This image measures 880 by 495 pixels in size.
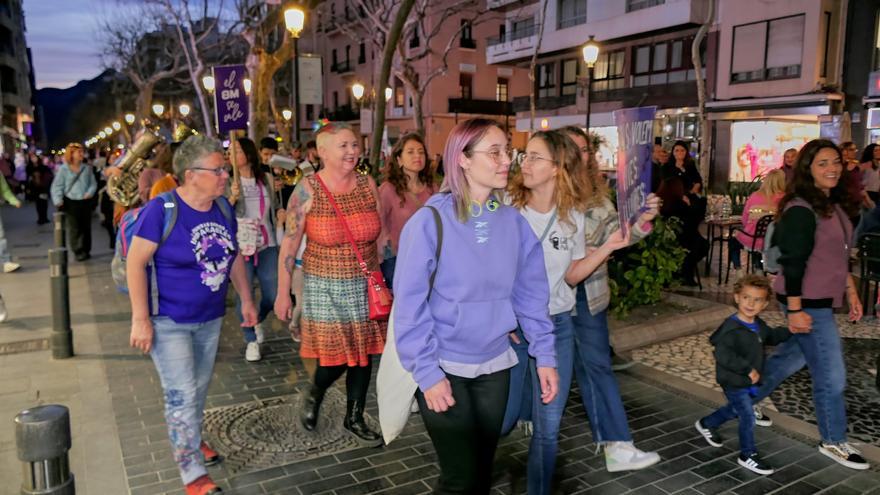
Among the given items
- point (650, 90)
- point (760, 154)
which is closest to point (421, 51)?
point (650, 90)

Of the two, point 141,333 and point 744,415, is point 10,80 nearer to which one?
point 141,333

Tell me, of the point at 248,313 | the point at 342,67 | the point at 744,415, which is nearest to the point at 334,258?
the point at 248,313

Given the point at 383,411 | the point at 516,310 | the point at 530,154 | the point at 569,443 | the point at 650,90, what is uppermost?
the point at 650,90

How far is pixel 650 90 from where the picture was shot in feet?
99.8

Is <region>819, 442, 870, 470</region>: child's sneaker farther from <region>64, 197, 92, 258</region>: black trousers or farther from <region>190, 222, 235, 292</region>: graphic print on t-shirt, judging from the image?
<region>64, 197, 92, 258</region>: black trousers

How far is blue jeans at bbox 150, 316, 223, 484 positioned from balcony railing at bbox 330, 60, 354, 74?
168 ft

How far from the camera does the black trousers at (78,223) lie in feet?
41.2

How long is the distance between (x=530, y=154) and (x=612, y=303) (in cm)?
413

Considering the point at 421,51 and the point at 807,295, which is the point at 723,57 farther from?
the point at 807,295

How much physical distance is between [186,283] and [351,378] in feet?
4.62

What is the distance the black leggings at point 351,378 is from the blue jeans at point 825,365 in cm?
282

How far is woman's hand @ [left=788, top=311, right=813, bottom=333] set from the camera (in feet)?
13.6

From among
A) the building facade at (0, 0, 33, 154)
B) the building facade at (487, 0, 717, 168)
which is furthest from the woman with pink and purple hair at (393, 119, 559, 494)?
the building facade at (0, 0, 33, 154)

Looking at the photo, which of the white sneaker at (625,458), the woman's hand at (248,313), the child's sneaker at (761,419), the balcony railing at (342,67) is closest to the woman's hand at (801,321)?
the child's sneaker at (761,419)
